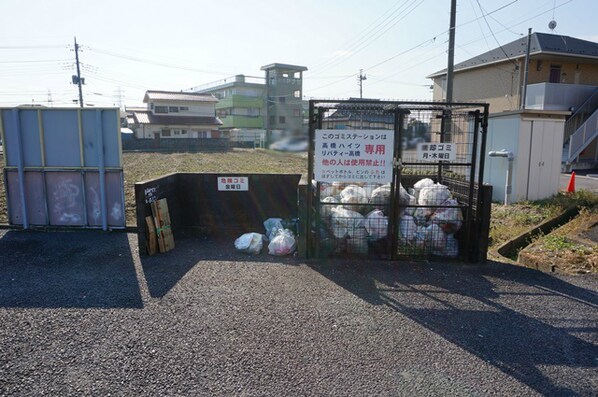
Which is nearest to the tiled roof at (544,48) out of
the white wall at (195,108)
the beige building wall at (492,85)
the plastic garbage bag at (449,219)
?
the beige building wall at (492,85)

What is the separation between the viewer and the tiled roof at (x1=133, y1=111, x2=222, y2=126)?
3884 centimetres

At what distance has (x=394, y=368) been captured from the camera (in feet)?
9.69

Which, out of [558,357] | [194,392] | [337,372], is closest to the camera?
[194,392]

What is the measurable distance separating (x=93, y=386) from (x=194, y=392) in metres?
0.68

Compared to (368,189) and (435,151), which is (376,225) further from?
(435,151)

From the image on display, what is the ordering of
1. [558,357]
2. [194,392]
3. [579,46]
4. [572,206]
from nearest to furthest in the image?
[194,392], [558,357], [572,206], [579,46]

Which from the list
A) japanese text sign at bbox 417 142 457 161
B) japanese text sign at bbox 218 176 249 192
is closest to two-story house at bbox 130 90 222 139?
japanese text sign at bbox 218 176 249 192

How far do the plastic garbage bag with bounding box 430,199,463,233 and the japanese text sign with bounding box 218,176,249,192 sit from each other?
2.92 meters

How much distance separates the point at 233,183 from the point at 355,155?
230 centimetres

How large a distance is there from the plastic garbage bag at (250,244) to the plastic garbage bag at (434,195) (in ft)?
7.54

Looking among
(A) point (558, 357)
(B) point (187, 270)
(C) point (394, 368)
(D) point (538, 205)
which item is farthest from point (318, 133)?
(D) point (538, 205)

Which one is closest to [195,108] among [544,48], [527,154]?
[544,48]

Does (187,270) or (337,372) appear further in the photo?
(187,270)

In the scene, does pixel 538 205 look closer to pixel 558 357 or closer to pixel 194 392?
pixel 558 357
